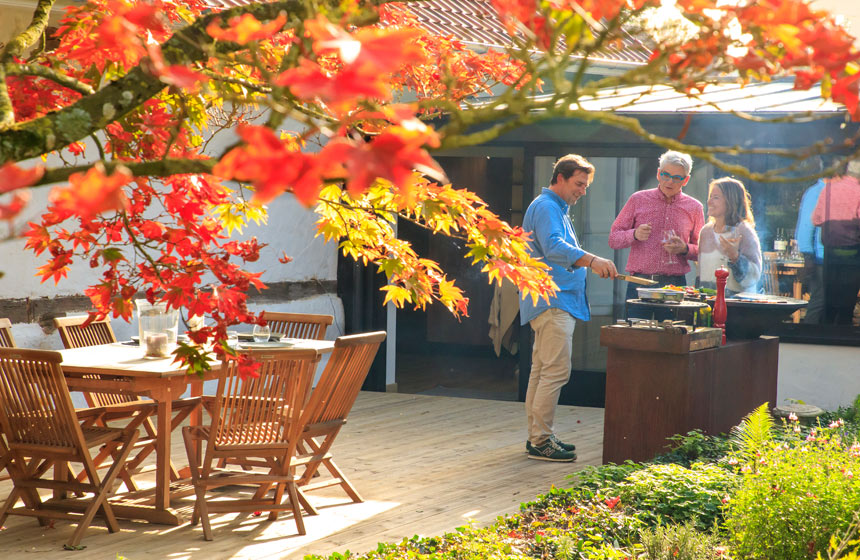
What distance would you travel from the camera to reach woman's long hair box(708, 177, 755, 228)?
674cm

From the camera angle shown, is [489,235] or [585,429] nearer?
[489,235]

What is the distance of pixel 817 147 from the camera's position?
1.56 meters

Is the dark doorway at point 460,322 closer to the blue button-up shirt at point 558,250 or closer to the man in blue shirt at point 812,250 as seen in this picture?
the man in blue shirt at point 812,250

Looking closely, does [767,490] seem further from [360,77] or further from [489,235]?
[360,77]

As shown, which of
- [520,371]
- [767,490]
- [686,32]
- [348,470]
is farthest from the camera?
[520,371]

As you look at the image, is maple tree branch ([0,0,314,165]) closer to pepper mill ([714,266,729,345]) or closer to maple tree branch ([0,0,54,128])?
maple tree branch ([0,0,54,128])

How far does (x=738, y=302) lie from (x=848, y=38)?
4.93 meters

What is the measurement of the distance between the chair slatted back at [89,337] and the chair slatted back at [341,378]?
1276 millimetres

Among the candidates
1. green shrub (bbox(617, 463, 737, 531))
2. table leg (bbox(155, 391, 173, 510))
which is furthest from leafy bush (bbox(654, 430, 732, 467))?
table leg (bbox(155, 391, 173, 510))

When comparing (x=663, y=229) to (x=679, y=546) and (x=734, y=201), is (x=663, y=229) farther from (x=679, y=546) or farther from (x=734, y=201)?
(x=679, y=546)

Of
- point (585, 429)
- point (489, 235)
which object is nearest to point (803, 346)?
point (585, 429)

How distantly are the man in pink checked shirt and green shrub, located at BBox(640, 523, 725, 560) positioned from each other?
3340mm

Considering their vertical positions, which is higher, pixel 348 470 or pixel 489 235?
pixel 489 235

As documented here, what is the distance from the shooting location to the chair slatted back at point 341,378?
4.96 meters
